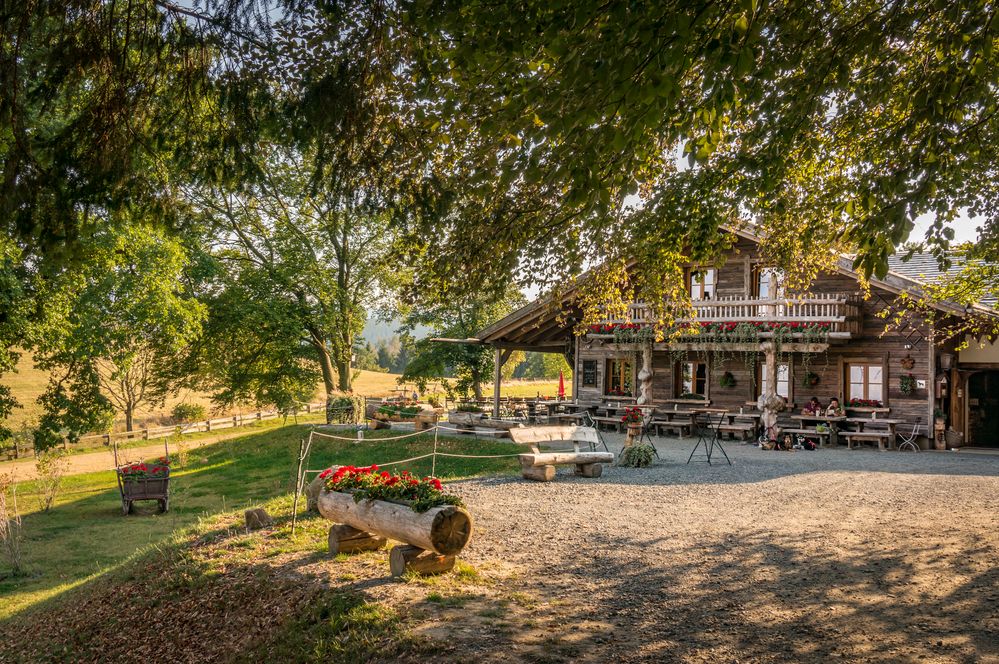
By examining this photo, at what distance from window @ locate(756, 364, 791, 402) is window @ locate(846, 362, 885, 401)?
1.63m

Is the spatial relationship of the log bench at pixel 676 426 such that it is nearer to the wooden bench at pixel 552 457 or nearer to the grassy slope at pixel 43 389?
the wooden bench at pixel 552 457

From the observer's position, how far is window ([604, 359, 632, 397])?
24297 millimetres

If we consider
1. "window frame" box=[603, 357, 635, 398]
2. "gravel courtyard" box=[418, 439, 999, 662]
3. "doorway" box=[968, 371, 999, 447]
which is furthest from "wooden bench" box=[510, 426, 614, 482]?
"doorway" box=[968, 371, 999, 447]

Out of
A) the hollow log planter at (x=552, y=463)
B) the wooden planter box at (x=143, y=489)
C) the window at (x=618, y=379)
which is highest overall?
the window at (x=618, y=379)

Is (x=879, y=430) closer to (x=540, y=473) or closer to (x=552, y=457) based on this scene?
(x=552, y=457)

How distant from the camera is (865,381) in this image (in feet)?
64.6

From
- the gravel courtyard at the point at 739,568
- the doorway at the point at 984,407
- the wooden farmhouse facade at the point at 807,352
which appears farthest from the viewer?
the doorway at the point at 984,407

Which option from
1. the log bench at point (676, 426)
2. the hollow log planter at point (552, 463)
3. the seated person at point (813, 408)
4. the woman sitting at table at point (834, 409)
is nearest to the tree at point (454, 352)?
the log bench at point (676, 426)

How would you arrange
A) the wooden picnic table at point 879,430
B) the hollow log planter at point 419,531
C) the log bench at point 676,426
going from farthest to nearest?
1. the log bench at point 676,426
2. the wooden picnic table at point 879,430
3. the hollow log planter at point 419,531

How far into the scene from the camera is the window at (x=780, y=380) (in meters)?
20.6

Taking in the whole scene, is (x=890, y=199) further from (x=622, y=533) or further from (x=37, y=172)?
(x=37, y=172)

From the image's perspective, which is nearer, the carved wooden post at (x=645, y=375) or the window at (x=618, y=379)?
the carved wooden post at (x=645, y=375)

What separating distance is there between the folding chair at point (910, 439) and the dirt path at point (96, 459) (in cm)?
2221

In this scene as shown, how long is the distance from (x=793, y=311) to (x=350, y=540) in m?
15.6
